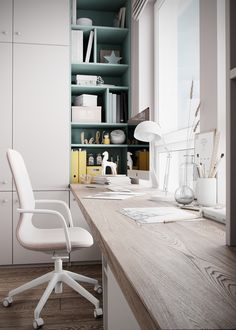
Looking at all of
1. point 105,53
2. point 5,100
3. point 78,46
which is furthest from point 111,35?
point 5,100

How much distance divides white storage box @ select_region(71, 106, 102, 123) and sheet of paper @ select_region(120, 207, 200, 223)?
2.10m

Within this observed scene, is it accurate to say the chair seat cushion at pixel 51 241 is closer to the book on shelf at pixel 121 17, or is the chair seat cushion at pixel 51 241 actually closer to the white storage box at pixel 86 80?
the white storage box at pixel 86 80

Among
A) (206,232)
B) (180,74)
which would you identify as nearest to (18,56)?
(180,74)

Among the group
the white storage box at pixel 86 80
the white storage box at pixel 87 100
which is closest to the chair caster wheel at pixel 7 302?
the white storage box at pixel 87 100

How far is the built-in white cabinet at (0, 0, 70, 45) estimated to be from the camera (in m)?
3.20

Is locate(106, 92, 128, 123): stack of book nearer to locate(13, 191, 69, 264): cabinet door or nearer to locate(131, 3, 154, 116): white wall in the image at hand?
locate(131, 3, 154, 116): white wall

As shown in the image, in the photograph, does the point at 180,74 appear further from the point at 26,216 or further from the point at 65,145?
the point at 26,216

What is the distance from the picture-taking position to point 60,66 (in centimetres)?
329

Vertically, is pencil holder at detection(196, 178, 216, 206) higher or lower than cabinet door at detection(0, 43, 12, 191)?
lower

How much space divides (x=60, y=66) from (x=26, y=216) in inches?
67.9

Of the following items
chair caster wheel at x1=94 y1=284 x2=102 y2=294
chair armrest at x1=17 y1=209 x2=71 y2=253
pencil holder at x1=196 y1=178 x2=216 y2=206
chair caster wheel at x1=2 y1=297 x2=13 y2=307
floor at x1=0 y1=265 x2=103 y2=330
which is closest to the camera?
pencil holder at x1=196 y1=178 x2=216 y2=206

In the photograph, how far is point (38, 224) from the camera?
3.19 metres

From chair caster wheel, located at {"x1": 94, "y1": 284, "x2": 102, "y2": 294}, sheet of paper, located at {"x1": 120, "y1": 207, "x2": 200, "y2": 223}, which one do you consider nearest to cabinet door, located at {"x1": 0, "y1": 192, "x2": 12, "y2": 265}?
chair caster wheel, located at {"x1": 94, "y1": 284, "x2": 102, "y2": 294}

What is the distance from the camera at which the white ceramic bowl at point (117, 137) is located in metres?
3.46
